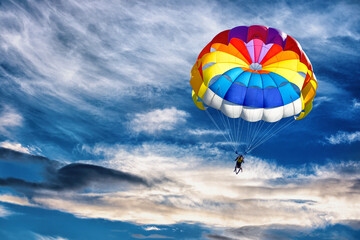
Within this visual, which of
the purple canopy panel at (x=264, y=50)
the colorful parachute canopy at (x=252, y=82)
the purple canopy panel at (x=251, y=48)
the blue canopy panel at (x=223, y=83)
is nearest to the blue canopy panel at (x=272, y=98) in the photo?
the colorful parachute canopy at (x=252, y=82)

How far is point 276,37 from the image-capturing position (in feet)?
101

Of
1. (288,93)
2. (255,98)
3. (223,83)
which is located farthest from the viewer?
(223,83)

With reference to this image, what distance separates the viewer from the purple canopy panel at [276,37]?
30562mm

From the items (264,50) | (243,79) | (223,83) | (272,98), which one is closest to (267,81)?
(272,98)

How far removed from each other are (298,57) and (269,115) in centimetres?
590

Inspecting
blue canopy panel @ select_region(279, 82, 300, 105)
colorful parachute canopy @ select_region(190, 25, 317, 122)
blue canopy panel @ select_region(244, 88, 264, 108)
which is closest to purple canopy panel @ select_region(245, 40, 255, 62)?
colorful parachute canopy @ select_region(190, 25, 317, 122)

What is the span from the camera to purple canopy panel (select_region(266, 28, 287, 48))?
30562 mm

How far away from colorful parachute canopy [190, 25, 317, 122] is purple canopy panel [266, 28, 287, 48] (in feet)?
3.38

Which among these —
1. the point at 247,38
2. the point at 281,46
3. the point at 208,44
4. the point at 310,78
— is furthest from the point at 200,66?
the point at 310,78

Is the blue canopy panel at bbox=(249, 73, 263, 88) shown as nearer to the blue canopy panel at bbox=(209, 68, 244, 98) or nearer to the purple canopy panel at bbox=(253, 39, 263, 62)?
the blue canopy panel at bbox=(209, 68, 244, 98)

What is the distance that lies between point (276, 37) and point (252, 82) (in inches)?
187

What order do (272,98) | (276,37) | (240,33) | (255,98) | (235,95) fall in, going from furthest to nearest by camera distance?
1. (235,95)
2. (255,98)
3. (272,98)
4. (240,33)
5. (276,37)

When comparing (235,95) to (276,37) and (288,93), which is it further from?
(276,37)

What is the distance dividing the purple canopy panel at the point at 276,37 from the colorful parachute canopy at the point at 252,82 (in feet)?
3.38
